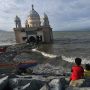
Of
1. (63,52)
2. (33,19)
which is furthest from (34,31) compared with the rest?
(63,52)

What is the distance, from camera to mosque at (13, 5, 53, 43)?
63281mm

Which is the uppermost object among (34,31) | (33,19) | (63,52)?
(33,19)

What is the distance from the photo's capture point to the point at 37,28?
62906 millimetres

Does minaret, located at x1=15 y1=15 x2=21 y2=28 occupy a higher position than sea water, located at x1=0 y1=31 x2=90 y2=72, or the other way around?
minaret, located at x1=15 y1=15 x2=21 y2=28

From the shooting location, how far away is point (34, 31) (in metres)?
63.1

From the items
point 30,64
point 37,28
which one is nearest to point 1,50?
point 30,64

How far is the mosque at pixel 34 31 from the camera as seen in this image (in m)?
63.3

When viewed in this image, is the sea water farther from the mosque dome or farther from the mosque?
the mosque dome

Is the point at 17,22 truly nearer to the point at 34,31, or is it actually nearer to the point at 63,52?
the point at 34,31

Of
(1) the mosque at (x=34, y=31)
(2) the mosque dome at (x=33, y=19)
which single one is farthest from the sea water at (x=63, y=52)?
(2) the mosque dome at (x=33, y=19)

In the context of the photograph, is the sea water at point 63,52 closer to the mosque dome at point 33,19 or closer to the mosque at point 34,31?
the mosque at point 34,31

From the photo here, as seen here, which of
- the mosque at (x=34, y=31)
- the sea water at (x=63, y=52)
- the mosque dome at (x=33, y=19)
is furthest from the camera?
the mosque dome at (x=33, y=19)

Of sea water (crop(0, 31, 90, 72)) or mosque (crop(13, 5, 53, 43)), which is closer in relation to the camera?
sea water (crop(0, 31, 90, 72))

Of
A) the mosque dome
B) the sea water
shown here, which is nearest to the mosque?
the mosque dome
